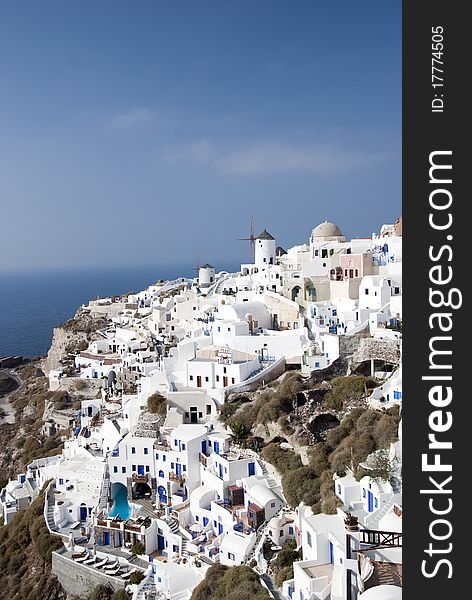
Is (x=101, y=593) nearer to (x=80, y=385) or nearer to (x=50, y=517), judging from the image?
(x=50, y=517)

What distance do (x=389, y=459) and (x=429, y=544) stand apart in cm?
1002

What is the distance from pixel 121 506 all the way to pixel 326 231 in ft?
83.0

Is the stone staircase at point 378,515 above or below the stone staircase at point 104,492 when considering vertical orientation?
above

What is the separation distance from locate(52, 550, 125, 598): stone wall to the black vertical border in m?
15.4

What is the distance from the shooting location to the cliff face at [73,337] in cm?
5097

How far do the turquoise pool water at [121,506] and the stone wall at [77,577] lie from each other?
246 centimetres

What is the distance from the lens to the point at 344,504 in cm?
1526

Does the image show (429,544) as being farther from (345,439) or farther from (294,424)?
(294,424)

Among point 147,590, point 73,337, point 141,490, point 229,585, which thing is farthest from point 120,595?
point 73,337

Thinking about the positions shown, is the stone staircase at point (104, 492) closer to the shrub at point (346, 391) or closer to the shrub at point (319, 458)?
the shrub at point (319, 458)

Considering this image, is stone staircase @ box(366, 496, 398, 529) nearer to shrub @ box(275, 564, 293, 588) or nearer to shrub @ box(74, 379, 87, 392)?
shrub @ box(275, 564, 293, 588)

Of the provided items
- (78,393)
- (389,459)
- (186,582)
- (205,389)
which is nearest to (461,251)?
(389,459)

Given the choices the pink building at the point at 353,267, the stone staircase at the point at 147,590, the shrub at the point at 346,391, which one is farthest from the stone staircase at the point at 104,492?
the pink building at the point at 353,267

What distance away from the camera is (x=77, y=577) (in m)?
19.8
